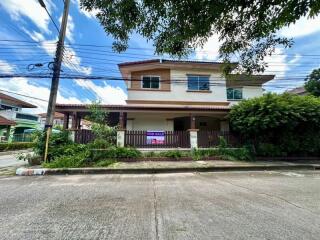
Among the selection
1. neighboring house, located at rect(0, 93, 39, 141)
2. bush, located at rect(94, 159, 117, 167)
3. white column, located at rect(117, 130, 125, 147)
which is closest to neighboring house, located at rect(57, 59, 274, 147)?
white column, located at rect(117, 130, 125, 147)

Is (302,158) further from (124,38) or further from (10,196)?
(10,196)

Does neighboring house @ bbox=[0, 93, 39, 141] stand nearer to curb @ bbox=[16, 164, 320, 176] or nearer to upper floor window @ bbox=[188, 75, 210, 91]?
curb @ bbox=[16, 164, 320, 176]

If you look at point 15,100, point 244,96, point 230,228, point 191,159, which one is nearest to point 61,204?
point 230,228

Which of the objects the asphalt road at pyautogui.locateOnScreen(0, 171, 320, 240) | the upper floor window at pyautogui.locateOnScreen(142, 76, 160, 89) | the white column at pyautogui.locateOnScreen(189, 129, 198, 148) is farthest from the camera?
the upper floor window at pyautogui.locateOnScreen(142, 76, 160, 89)

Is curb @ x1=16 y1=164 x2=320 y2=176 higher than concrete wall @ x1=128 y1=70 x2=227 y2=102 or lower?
lower

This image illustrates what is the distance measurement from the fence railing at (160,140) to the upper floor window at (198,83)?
6.22 meters

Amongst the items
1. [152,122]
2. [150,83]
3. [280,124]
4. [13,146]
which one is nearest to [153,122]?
[152,122]

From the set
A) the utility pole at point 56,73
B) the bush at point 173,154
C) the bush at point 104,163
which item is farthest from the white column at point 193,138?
the utility pole at point 56,73

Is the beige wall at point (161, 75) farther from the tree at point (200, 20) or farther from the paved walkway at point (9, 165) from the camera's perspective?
the tree at point (200, 20)

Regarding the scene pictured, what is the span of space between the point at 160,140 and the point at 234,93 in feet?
32.2

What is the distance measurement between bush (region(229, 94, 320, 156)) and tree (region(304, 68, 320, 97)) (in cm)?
1199

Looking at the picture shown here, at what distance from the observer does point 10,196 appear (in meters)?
5.32

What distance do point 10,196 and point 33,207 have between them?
1.46 m

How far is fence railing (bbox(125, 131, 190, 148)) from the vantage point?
12211mm
